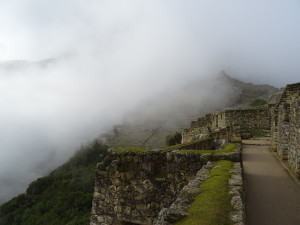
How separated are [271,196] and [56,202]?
3216 centimetres

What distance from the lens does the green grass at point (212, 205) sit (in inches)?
151

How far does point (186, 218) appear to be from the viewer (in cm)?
400

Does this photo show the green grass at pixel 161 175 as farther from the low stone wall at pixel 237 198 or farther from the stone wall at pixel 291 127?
the stone wall at pixel 291 127

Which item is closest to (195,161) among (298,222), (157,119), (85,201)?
(298,222)

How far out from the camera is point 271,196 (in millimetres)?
7055

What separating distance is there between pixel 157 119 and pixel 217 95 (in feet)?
59.7

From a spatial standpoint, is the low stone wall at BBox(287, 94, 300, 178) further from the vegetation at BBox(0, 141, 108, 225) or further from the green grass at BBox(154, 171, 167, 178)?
the vegetation at BBox(0, 141, 108, 225)

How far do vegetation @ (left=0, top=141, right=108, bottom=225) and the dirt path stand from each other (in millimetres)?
21599

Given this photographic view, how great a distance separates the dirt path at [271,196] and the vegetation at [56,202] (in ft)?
70.9

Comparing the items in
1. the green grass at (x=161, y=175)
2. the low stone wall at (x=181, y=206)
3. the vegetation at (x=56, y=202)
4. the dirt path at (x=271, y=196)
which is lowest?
the vegetation at (x=56, y=202)

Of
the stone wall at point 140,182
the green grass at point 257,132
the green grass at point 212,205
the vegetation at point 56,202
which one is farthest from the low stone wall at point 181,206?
the vegetation at point 56,202

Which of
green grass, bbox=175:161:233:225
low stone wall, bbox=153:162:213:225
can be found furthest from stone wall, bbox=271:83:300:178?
low stone wall, bbox=153:162:213:225

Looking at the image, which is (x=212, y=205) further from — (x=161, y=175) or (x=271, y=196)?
(x=271, y=196)

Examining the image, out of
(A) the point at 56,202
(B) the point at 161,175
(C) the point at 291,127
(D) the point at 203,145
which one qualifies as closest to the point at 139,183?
(B) the point at 161,175
